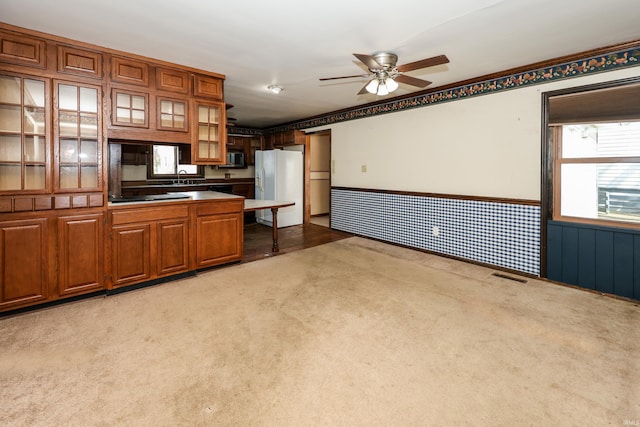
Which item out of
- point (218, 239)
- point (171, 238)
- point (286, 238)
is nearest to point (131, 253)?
point (171, 238)

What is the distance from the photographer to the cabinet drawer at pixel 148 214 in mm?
3164

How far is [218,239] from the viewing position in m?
3.93

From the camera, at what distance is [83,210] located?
9.84 ft

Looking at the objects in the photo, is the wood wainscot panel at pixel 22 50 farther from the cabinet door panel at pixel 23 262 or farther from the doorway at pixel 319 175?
the doorway at pixel 319 175

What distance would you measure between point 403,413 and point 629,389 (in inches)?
53.3

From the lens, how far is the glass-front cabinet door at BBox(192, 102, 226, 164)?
3.75 m

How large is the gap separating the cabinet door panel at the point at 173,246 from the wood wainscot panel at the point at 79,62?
1598 millimetres

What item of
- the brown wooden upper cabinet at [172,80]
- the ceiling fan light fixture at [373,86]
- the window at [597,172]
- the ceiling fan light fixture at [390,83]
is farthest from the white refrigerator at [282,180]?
the window at [597,172]

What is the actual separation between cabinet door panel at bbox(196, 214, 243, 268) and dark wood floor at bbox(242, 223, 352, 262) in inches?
14.0

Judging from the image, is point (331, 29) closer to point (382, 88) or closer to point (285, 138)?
point (382, 88)

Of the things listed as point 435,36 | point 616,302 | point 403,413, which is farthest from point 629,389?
point 435,36

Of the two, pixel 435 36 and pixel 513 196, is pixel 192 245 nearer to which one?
pixel 435 36

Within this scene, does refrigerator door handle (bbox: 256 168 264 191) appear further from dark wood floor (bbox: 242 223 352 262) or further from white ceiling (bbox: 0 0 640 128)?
white ceiling (bbox: 0 0 640 128)

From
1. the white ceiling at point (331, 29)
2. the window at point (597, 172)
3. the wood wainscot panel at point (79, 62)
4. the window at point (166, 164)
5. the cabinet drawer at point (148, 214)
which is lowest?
the cabinet drawer at point (148, 214)
